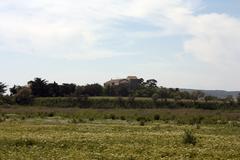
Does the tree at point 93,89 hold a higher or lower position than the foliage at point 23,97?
higher

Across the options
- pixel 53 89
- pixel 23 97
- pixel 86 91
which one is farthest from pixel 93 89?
pixel 23 97

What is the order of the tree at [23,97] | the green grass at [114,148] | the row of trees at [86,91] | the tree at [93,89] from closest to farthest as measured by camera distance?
the green grass at [114,148], the tree at [23,97], the row of trees at [86,91], the tree at [93,89]

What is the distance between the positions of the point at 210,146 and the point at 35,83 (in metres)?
88.3

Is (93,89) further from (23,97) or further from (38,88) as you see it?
(23,97)

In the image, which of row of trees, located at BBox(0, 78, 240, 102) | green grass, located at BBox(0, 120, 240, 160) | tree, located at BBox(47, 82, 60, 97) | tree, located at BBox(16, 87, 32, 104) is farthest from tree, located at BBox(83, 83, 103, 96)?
green grass, located at BBox(0, 120, 240, 160)

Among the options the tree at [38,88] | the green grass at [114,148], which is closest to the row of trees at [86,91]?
the tree at [38,88]

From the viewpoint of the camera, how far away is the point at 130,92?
398 ft

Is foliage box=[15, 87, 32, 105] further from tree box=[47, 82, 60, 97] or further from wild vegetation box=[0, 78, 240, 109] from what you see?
tree box=[47, 82, 60, 97]

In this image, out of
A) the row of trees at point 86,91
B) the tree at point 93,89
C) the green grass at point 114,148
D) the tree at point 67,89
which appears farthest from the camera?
the tree at point 93,89

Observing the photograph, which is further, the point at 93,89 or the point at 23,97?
the point at 93,89

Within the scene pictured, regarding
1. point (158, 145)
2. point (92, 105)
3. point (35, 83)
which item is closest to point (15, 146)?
point (158, 145)

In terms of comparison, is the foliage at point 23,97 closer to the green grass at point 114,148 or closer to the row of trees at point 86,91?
the row of trees at point 86,91

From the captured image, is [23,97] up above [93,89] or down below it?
below

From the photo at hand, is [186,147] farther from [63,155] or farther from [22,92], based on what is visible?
[22,92]
